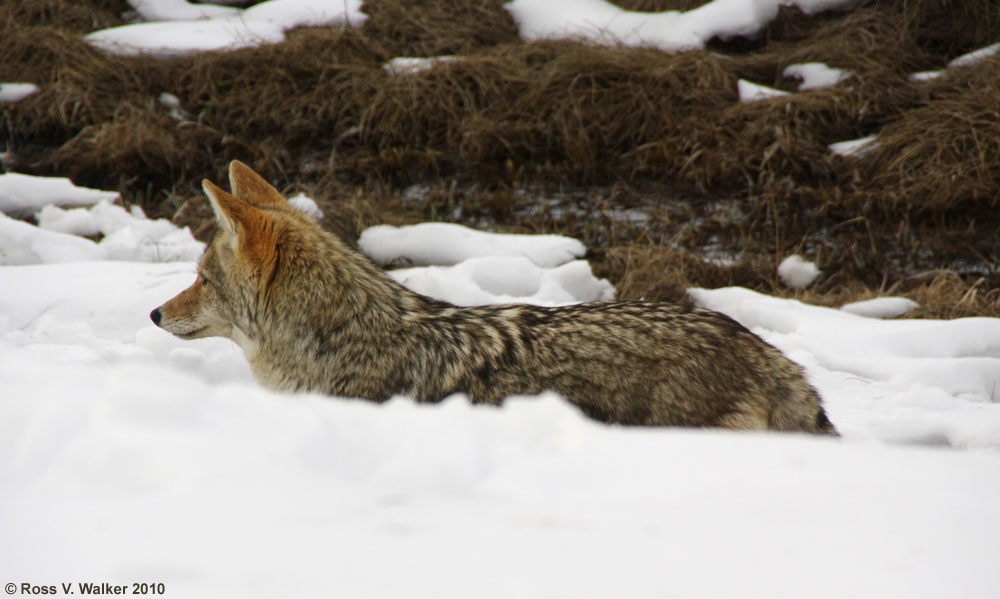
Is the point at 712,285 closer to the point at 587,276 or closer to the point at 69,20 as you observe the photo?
the point at 587,276

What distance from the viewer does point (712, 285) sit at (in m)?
6.99

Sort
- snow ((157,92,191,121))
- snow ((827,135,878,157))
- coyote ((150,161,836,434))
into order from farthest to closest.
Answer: snow ((157,92,191,121)) < snow ((827,135,878,157)) < coyote ((150,161,836,434))

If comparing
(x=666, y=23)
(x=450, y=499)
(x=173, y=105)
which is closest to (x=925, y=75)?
(x=666, y=23)

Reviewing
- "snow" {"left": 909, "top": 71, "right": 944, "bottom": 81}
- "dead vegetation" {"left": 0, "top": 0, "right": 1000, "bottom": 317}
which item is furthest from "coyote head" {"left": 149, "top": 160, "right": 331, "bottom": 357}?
"snow" {"left": 909, "top": 71, "right": 944, "bottom": 81}

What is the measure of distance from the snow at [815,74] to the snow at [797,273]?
3.26m

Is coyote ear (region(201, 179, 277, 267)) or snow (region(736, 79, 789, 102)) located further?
snow (region(736, 79, 789, 102))

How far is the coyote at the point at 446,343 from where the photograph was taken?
3.12 metres

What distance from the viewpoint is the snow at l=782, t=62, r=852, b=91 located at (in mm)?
9305

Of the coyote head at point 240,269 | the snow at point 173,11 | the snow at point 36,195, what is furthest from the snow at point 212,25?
the coyote head at point 240,269

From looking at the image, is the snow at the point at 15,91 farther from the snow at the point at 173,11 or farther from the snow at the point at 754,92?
the snow at the point at 754,92

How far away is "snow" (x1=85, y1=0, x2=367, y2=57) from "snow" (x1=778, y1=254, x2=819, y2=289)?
21.5ft

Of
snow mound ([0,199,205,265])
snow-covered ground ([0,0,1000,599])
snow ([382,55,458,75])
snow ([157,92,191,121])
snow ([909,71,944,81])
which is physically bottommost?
snow mound ([0,199,205,265])

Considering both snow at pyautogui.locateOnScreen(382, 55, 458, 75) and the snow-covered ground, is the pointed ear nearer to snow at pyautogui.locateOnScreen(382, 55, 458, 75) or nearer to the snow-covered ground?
the snow-covered ground

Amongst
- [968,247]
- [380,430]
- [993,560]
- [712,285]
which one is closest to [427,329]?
[380,430]
